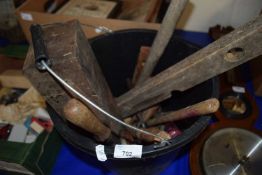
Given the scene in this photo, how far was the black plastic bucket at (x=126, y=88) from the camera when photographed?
0.43 meters

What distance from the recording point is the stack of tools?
38 cm

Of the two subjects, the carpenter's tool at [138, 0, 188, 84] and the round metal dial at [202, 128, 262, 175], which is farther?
the round metal dial at [202, 128, 262, 175]

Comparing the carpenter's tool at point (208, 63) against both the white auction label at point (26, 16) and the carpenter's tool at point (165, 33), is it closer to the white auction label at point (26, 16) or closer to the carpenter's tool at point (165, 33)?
the carpenter's tool at point (165, 33)

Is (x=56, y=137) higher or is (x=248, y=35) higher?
(x=248, y=35)

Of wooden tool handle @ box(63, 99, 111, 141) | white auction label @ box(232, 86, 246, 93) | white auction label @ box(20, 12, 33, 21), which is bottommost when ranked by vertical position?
white auction label @ box(20, 12, 33, 21)

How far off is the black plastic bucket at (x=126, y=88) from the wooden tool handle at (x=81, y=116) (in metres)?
0.03

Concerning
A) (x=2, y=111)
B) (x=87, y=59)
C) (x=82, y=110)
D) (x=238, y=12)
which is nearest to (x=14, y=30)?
(x=2, y=111)

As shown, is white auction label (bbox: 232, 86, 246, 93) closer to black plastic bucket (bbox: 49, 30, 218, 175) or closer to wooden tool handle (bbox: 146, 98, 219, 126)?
black plastic bucket (bbox: 49, 30, 218, 175)

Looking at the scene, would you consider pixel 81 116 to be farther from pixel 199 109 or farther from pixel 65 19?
pixel 65 19

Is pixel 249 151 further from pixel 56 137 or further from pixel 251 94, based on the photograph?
pixel 56 137

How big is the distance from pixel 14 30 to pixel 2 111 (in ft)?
1.26

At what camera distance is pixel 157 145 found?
0.41 metres

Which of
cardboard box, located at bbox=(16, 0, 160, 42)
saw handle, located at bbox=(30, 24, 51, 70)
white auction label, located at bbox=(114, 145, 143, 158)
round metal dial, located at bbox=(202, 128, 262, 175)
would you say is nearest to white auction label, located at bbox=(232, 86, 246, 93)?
round metal dial, located at bbox=(202, 128, 262, 175)

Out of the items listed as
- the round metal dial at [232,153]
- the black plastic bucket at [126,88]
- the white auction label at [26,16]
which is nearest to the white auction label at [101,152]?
the black plastic bucket at [126,88]
